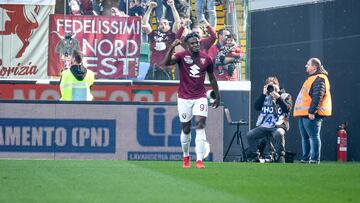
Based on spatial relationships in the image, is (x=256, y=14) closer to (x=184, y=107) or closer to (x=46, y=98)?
(x=46, y=98)

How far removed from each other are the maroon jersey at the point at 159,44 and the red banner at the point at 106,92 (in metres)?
0.80

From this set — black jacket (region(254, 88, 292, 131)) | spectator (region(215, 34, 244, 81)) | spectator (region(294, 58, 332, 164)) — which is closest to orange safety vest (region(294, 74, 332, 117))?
spectator (region(294, 58, 332, 164))

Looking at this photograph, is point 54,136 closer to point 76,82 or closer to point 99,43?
point 76,82

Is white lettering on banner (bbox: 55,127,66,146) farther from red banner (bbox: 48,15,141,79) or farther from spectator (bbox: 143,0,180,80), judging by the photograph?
spectator (bbox: 143,0,180,80)

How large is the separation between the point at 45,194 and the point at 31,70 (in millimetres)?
12841

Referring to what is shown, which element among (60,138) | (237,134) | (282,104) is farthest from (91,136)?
(282,104)

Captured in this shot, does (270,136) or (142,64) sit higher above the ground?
(142,64)

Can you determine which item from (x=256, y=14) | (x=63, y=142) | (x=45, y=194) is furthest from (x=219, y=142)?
(x=45, y=194)

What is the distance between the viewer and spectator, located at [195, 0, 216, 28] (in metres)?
25.5

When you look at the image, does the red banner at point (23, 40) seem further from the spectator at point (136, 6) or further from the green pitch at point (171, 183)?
the green pitch at point (171, 183)

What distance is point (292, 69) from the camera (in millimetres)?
26703

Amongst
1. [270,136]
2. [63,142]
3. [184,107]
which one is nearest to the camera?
[184,107]

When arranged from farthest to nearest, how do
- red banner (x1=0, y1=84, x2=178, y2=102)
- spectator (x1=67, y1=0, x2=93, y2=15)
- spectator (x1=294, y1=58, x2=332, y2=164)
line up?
spectator (x1=67, y1=0, x2=93, y2=15), red banner (x1=0, y1=84, x2=178, y2=102), spectator (x1=294, y1=58, x2=332, y2=164)

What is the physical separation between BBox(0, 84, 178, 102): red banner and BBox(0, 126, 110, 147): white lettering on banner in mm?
2367
